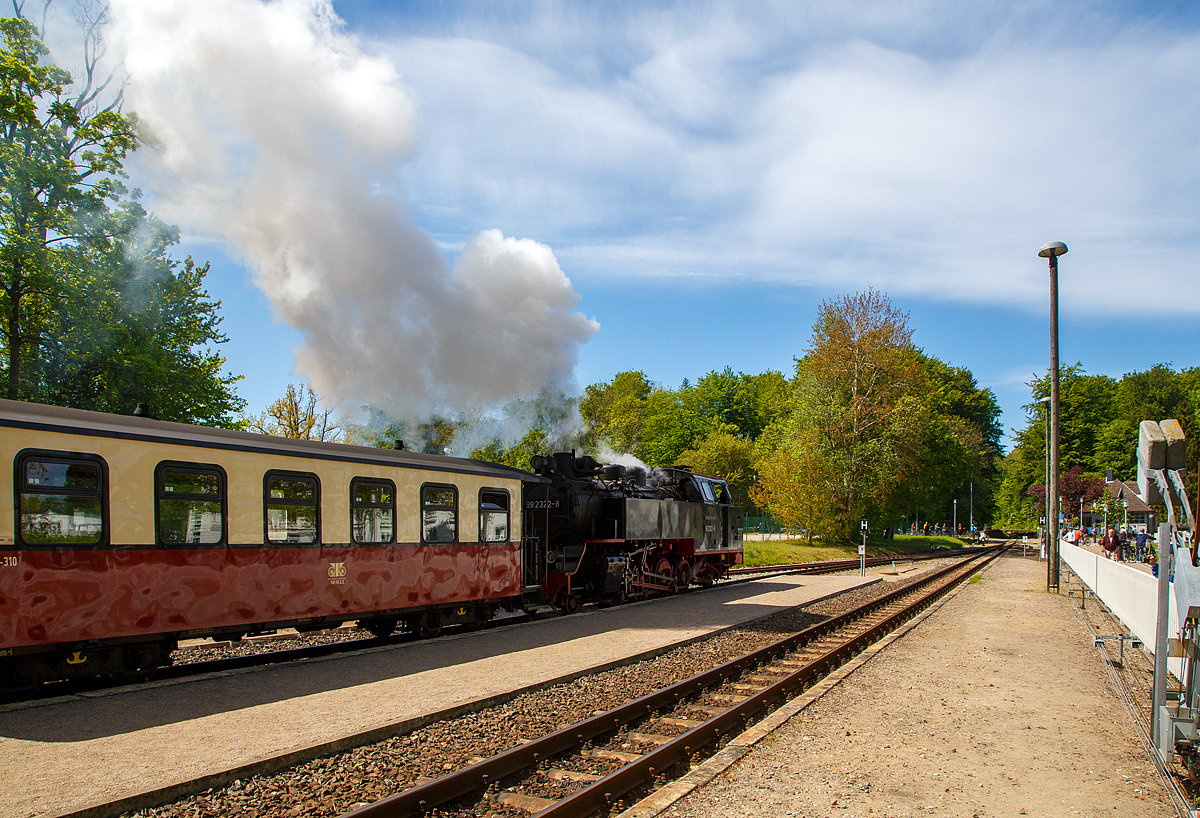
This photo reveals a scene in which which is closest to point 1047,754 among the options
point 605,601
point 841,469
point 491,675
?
point 491,675

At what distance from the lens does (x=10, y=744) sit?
6062 mm

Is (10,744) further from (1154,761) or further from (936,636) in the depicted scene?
(936,636)

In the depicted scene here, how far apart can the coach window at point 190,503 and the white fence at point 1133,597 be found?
927 cm

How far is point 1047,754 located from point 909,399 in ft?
120

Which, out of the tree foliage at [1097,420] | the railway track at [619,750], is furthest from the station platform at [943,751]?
the tree foliage at [1097,420]

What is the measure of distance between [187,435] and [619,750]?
19.0ft

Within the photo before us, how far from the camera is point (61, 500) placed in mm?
7527

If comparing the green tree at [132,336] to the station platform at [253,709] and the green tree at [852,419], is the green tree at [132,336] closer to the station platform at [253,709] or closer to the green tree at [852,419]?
the station platform at [253,709]

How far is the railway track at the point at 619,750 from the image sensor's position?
5.36 metres

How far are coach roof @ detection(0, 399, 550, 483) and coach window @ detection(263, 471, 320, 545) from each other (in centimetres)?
32

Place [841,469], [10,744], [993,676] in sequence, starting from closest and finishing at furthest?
[10,744] < [993,676] < [841,469]

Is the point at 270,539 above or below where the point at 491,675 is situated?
above

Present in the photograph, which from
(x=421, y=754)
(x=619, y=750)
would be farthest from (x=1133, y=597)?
(x=421, y=754)

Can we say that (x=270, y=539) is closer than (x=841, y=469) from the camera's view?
Yes
